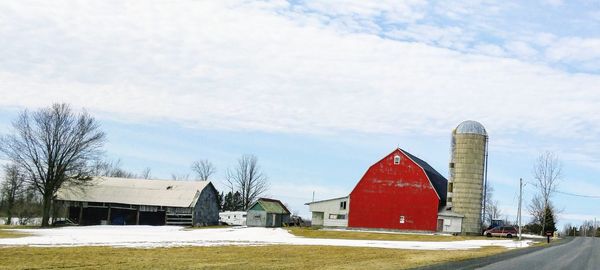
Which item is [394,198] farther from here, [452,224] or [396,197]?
[452,224]

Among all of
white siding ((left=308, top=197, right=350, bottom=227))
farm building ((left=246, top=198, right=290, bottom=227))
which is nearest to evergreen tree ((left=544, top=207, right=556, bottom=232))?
white siding ((left=308, top=197, right=350, bottom=227))

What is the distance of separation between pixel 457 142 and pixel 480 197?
24.0 ft

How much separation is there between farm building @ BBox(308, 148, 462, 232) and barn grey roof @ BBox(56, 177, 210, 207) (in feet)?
70.6

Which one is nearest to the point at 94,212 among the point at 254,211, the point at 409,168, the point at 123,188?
the point at 123,188

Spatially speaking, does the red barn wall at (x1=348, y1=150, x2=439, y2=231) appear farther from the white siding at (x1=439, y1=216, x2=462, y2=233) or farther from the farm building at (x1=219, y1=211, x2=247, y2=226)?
the farm building at (x1=219, y1=211, x2=247, y2=226)

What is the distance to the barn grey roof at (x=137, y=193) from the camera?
8675cm

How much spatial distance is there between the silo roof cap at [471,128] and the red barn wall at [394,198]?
735 centimetres

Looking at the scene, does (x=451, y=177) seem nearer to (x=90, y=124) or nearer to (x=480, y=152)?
(x=480, y=152)

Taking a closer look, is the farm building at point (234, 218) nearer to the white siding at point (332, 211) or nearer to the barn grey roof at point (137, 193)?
the barn grey roof at point (137, 193)

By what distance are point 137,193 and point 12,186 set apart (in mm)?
19476

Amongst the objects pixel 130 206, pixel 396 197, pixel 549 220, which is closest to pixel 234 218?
pixel 130 206

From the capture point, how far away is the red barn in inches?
3083

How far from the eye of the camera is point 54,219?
85250 millimetres

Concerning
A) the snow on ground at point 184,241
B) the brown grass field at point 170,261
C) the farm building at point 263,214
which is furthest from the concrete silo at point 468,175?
the brown grass field at point 170,261
